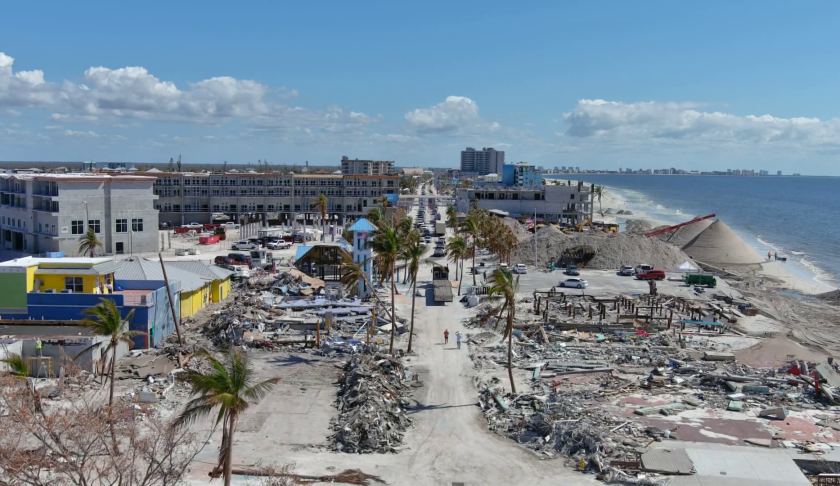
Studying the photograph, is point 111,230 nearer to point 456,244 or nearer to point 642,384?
point 456,244

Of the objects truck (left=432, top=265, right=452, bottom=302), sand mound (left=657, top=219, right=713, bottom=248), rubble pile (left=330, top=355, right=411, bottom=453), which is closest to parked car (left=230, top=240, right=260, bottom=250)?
truck (left=432, top=265, right=452, bottom=302)

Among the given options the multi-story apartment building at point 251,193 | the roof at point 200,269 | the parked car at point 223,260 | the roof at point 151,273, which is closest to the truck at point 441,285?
the roof at point 200,269

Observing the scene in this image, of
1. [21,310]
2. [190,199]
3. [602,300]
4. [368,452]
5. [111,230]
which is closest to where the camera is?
[368,452]

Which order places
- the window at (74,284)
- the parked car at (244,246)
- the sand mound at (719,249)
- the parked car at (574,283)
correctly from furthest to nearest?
the sand mound at (719,249) < the parked car at (244,246) < the parked car at (574,283) < the window at (74,284)

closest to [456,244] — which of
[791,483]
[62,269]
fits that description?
[62,269]

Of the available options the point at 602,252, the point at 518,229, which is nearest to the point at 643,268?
the point at 602,252

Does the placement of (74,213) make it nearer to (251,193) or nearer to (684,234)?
(251,193)

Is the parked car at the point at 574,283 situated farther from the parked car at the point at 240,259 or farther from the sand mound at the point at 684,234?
the sand mound at the point at 684,234
